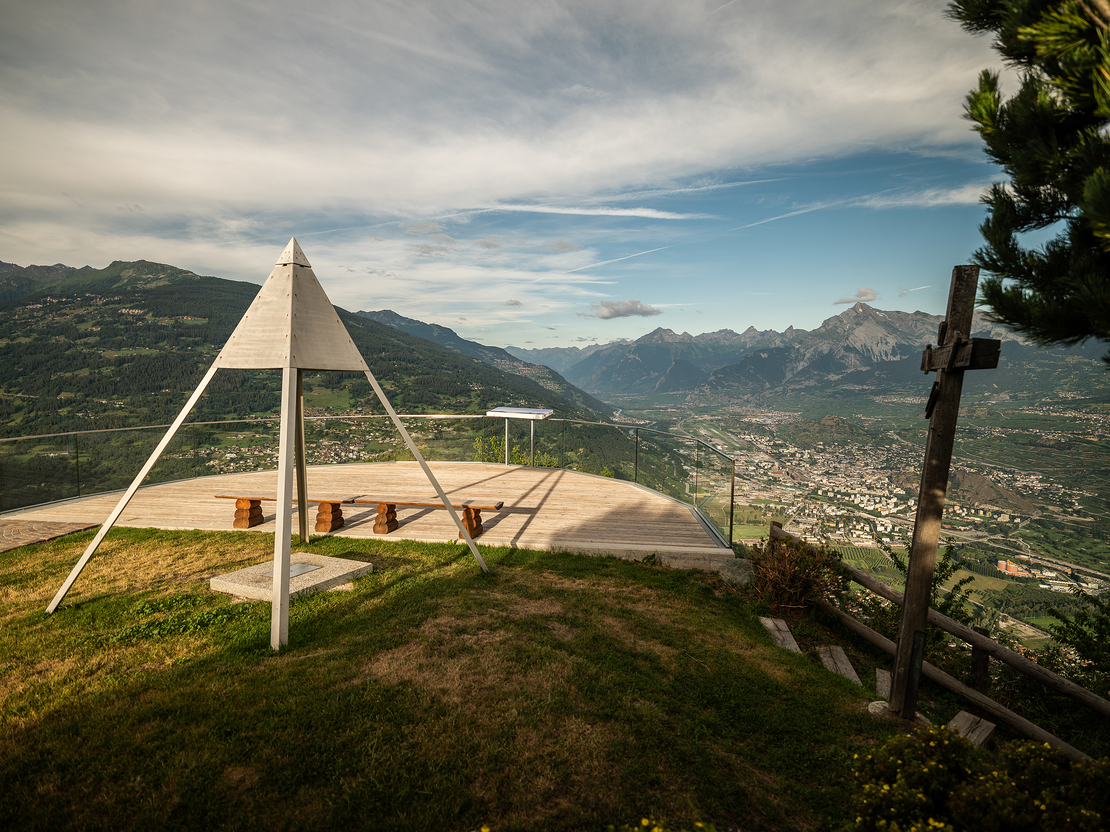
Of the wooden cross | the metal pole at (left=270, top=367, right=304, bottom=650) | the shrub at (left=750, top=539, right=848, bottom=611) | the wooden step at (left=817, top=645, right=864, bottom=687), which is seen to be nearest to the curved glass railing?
the shrub at (left=750, top=539, right=848, bottom=611)

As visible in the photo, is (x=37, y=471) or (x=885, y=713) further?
(x=37, y=471)

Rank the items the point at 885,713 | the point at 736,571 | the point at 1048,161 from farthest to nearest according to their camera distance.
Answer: the point at 736,571 → the point at 885,713 → the point at 1048,161

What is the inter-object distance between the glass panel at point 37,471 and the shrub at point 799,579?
11.5 meters

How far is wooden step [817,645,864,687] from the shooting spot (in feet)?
14.4

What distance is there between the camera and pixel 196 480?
32.2 ft

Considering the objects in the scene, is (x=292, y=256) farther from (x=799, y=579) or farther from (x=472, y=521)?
(x=799, y=579)

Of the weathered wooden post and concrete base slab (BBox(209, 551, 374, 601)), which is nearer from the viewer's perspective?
the weathered wooden post

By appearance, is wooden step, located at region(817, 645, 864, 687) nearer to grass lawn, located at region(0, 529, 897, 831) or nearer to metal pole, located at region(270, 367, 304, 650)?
grass lawn, located at region(0, 529, 897, 831)

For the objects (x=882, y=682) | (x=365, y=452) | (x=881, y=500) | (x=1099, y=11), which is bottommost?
(x=881, y=500)

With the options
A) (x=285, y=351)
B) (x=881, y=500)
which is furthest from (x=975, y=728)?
(x=881, y=500)

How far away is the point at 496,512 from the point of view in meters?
7.68

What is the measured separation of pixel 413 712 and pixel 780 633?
382cm

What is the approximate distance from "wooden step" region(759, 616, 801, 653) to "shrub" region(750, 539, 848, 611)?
34 cm

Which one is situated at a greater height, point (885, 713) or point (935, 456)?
point (935, 456)
